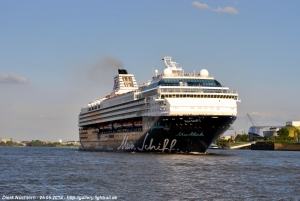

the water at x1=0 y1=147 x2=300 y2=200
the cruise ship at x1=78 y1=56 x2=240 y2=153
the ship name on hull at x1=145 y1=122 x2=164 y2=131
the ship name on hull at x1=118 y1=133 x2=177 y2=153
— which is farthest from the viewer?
the ship name on hull at x1=145 y1=122 x2=164 y2=131

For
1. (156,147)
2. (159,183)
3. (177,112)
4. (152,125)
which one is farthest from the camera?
(152,125)

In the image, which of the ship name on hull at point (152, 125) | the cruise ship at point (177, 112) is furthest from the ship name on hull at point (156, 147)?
the ship name on hull at point (152, 125)

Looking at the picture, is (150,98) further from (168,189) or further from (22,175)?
(168,189)

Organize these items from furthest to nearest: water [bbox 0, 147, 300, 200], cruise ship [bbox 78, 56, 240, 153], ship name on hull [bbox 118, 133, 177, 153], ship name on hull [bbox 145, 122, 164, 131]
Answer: ship name on hull [bbox 145, 122, 164, 131] → ship name on hull [bbox 118, 133, 177, 153] → cruise ship [bbox 78, 56, 240, 153] → water [bbox 0, 147, 300, 200]

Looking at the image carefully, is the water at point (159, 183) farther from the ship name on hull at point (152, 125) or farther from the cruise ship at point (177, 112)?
the ship name on hull at point (152, 125)

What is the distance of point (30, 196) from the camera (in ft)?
130

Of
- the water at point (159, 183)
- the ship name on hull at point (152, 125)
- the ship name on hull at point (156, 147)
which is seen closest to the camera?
the water at point (159, 183)

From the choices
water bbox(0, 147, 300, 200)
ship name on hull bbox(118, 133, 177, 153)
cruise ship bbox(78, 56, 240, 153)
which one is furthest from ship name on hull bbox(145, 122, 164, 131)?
water bbox(0, 147, 300, 200)

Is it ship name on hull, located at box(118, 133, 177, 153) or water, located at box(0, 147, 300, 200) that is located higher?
ship name on hull, located at box(118, 133, 177, 153)

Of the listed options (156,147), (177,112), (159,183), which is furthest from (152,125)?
(159,183)

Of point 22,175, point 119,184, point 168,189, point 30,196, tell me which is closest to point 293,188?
point 168,189

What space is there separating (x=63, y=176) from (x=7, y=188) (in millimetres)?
9842

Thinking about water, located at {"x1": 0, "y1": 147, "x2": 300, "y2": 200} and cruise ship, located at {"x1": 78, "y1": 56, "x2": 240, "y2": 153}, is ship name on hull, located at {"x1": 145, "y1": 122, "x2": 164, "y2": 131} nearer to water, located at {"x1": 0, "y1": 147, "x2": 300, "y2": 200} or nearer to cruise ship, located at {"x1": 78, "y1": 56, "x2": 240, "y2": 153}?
cruise ship, located at {"x1": 78, "y1": 56, "x2": 240, "y2": 153}

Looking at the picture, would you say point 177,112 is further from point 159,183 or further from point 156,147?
point 159,183
